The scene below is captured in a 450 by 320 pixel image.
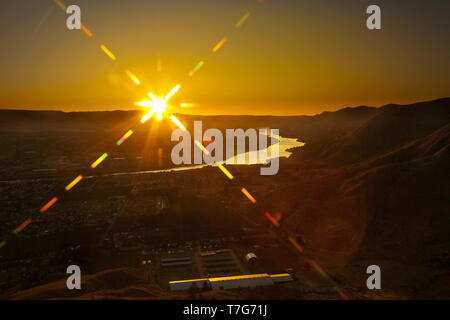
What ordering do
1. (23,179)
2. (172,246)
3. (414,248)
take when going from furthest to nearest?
(23,179) → (172,246) → (414,248)

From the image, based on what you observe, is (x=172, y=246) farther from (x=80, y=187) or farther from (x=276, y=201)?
(x=80, y=187)

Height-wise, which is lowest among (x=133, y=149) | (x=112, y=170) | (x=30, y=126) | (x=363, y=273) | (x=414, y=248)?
(x=363, y=273)

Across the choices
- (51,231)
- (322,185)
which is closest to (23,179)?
(51,231)

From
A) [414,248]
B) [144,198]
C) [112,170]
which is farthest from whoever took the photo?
[112,170]

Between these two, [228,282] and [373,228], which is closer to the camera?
[228,282]

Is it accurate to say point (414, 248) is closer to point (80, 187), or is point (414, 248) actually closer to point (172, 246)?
point (172, 246)

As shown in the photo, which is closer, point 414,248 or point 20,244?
point 414,248

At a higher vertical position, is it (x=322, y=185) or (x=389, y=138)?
(x=389, y=138)

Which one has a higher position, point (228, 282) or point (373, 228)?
point (373, 228)
